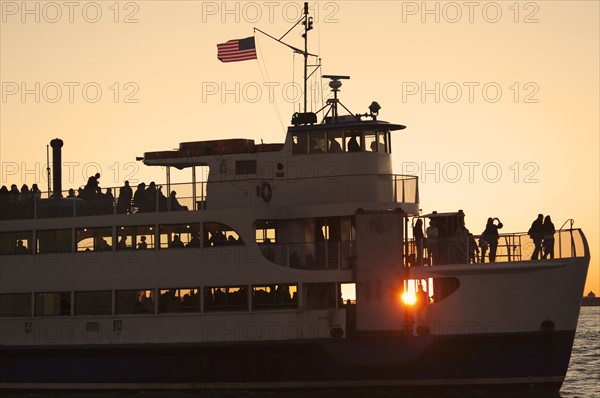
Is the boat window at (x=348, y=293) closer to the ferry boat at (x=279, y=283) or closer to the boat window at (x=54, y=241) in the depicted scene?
the ferry boat at (x=279, y=283)

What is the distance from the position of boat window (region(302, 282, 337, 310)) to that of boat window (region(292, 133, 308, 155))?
159 inches

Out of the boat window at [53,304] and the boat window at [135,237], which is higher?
the boat window at [135,237]

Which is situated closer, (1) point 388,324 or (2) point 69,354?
(1) point 388,324

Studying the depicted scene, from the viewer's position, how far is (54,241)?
38156mm

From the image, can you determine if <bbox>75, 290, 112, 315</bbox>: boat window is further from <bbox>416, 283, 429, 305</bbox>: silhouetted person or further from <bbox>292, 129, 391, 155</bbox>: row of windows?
<bbox>416, 283, 429, 305</bbox>: silhouetted person

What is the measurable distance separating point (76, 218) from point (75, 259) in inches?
46.0

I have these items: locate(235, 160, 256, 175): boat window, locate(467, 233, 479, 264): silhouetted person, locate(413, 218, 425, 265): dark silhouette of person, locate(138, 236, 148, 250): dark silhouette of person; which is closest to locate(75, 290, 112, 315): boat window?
locate(138, 236, 148, 250): dark silhouette of person

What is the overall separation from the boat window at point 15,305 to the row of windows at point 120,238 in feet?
4.19

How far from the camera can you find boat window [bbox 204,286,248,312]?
35.9 metres

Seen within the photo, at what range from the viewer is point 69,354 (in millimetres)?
37094

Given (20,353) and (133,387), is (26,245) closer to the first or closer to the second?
(20,353)

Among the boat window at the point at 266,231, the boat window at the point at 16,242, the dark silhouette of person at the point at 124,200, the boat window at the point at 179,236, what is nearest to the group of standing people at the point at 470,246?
the boat window at the point at 266,231

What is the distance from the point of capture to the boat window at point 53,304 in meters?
37.7

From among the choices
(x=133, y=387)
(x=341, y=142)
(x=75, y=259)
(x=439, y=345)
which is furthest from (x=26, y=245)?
(x=439, y=345)
